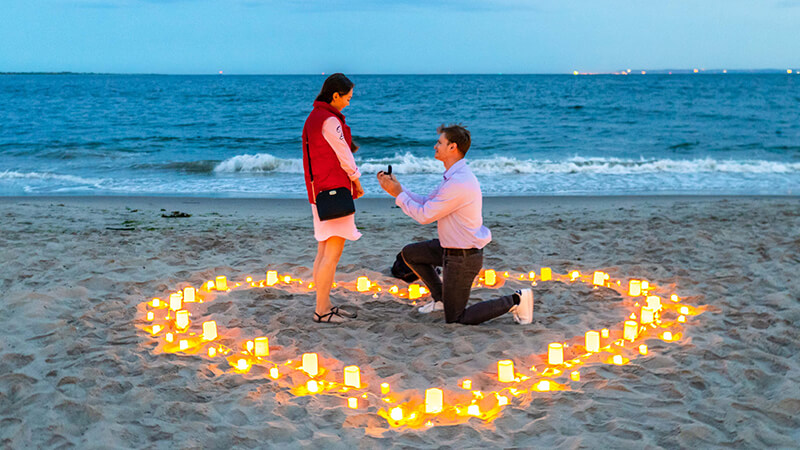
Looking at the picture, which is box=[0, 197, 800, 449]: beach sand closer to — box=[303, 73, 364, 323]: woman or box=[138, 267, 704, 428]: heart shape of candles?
box=[138, 267, 704, 428]: heart shape of candles

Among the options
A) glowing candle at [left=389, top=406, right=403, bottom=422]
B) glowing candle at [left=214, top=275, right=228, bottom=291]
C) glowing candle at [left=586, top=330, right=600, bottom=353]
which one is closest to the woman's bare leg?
glowing candle at [left=214, top=275, right=228, bottom=291]

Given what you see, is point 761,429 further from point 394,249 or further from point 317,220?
point 394,249

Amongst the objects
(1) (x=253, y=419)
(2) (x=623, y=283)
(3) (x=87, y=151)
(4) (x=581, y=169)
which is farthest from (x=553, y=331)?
(3) (x=87, y=151)

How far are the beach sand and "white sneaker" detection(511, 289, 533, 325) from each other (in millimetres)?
68

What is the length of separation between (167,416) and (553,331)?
9.87ft

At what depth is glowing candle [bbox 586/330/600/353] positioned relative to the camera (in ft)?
15.3

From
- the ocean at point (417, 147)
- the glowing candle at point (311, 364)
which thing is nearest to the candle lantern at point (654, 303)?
the glowing candle at point (311, 364)

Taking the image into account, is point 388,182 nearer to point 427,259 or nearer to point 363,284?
point 427,259

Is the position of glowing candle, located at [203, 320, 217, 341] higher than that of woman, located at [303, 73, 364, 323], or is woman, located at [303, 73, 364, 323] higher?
woman, located at [303, 73, 364, 323]

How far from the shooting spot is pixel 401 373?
435cm

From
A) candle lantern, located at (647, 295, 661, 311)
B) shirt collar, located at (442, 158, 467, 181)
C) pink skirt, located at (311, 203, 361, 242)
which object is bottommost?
candle lantern, located at (647, 295, 661, 311)

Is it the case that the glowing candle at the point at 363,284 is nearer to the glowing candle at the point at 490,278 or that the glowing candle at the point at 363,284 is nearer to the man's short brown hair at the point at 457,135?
the glowing candle at the point at 490,278

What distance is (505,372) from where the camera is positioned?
13.8 ft

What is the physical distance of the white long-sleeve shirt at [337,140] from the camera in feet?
15.4
